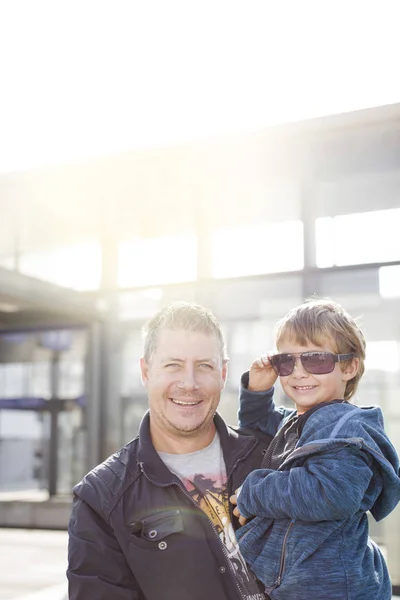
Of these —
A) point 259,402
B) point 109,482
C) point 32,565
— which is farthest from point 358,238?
point 109,482

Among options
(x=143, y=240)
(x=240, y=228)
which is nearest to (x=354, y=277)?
(x=240, y=228)

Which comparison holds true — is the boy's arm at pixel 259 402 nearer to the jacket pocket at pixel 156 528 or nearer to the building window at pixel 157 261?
the jacket pocket at pixel 156 528

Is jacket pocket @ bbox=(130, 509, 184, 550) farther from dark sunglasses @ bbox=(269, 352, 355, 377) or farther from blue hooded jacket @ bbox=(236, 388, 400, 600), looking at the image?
dark sunglasses @ bbox=(269, 352, 355, 377)

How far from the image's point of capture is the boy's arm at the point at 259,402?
102 inches

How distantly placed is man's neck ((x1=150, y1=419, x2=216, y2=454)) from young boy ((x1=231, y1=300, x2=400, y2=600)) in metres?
0.25

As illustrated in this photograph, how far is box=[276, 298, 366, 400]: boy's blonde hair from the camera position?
224 centimetres

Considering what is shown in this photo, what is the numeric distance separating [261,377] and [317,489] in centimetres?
72

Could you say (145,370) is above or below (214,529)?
above

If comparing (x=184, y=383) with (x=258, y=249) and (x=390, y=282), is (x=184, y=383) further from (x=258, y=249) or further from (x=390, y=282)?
(x=258, y=249)

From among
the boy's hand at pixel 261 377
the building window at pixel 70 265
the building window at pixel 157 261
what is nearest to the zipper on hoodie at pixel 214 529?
the boy's hand at pixel 261 377

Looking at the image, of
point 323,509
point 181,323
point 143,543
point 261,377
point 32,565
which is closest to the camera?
point 323,509

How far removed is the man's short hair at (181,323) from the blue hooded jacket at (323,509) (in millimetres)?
484

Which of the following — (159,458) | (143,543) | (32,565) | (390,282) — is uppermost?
(390,282)

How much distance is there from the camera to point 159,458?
2.31 metres
